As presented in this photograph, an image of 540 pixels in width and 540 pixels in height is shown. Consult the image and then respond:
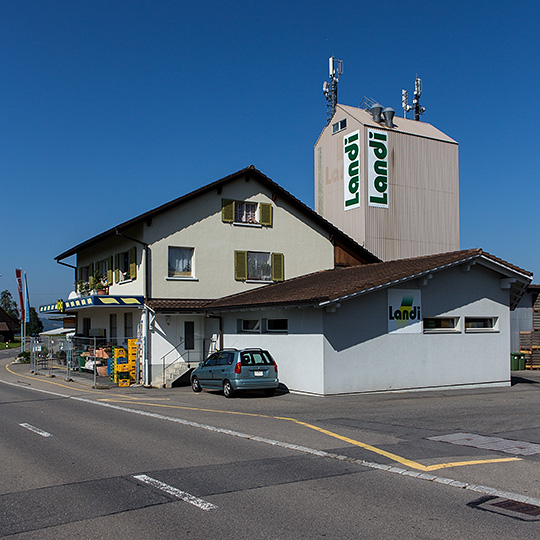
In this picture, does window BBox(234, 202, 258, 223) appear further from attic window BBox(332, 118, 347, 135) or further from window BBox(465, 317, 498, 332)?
attic window BBox(332, 118, 347, 135)

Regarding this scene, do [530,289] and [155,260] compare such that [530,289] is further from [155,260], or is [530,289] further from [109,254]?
[109,254]

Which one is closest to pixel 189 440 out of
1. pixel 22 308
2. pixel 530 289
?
pixel 530 289

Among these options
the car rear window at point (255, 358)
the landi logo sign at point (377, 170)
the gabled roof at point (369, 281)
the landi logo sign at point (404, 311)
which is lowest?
the car rear window at point (255, 358)

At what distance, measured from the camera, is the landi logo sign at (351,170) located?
3941cm

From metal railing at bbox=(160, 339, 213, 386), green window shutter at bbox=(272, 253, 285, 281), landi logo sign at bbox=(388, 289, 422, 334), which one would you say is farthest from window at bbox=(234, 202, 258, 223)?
landi logo sign at bbox=(388, 289, 422, 334)

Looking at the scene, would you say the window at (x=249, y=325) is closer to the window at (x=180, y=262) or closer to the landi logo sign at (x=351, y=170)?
the window at (x=180, y=262)

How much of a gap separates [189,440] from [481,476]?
5.17 metres

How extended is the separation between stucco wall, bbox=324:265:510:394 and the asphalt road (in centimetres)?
347

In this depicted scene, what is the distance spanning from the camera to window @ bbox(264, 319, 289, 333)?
21236mm

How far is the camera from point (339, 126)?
41.1m

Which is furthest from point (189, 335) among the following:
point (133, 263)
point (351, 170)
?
point (351, 170)

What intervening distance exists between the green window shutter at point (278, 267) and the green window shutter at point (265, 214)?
1543 mm

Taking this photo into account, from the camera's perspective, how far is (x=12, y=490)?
24.9 feet

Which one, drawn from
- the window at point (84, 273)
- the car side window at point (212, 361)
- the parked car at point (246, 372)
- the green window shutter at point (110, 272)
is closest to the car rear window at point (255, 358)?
the parked car at point (246, 372)
